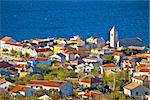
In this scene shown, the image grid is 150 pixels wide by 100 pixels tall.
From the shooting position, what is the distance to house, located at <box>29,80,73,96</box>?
9242mm

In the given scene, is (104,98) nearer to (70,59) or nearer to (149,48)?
(70,59)

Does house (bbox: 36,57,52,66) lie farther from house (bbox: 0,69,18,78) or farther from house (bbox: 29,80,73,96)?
house (bbox: 29,80,73,96)

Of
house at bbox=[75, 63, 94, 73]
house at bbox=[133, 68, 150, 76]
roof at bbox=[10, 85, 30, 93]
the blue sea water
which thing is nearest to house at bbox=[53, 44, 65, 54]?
house at bbox=[75, 63, 94, 73]

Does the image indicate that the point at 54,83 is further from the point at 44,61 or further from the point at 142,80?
the point at 44,61

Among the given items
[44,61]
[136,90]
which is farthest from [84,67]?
[136,90]

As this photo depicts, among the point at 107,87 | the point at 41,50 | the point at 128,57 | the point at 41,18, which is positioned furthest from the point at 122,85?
the point at 41,18

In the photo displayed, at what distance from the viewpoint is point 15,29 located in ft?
66.7

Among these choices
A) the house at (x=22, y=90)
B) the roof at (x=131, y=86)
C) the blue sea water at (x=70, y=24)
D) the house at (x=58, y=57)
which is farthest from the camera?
Result: the blue sea water at (x=70, y=24)

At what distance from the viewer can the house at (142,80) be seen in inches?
382

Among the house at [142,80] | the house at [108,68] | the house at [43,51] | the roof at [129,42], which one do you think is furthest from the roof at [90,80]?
the roof at [129,42]

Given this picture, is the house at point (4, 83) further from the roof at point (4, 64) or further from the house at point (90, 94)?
the roof at point (4, 64)

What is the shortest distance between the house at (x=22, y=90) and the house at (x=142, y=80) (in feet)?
5.65

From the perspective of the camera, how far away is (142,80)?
9.78 m

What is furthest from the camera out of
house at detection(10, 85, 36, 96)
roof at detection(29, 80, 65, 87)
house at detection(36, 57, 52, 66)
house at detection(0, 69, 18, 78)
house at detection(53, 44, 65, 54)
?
house at detection(53, 44, 65, 54)
